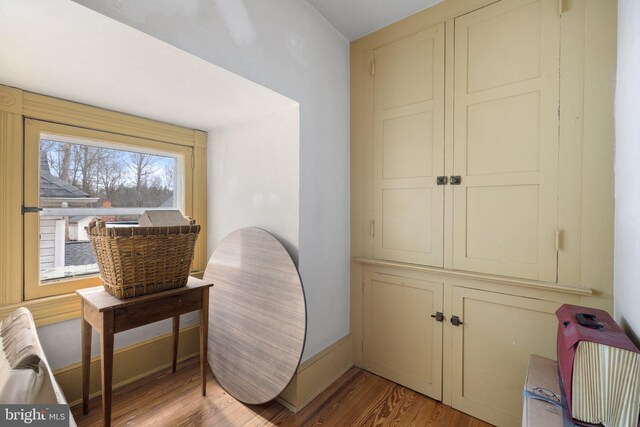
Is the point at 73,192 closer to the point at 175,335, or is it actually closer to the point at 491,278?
the point at 175,335

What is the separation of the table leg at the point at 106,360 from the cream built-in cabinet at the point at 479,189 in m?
1.56

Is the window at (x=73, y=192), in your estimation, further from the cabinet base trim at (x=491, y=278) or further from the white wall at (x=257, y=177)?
the cabinet base trim at (x=491, y=278)

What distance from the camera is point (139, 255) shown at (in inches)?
57.1

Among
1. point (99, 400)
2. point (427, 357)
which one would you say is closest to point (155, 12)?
point (99, 400)

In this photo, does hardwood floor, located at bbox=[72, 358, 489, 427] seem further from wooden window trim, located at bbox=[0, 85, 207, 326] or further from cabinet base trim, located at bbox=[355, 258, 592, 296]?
cabinet base trim, located at bbox=[355, 258, 592, 296]

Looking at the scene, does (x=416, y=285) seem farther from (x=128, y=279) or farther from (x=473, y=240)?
(x=128, y=279)

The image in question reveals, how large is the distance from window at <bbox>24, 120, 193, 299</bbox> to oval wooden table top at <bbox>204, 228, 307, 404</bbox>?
2.28ft

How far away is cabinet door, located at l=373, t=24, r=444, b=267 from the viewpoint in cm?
186

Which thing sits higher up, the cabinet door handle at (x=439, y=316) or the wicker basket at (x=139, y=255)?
the wicker basket at (x=139, y=255)

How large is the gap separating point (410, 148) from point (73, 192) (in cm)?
223

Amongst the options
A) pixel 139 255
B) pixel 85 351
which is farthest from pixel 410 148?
pixel 85 351

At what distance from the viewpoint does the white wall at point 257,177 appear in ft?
6.05

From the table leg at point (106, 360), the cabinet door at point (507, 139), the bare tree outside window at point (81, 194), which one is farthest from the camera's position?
the bare tree outside window at point (81, 194)

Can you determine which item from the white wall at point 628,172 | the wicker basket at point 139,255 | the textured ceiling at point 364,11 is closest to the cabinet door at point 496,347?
the white wall at point 628,172
